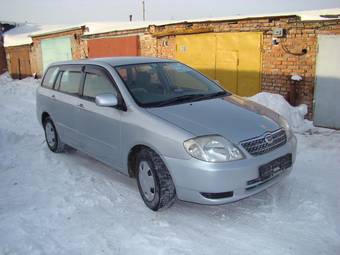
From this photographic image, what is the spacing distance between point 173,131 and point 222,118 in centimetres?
60

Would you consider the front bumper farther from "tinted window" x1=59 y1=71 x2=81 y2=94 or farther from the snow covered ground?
"tinted window" x1=59 y1=71 x2=81 y2=94

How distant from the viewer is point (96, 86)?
4965 mm

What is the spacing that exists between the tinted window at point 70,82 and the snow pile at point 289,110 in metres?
4.51

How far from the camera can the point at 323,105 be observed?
8172 millimetres

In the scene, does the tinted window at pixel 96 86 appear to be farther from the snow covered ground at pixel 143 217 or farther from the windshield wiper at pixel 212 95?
the snow covered ground at pixel 143 217

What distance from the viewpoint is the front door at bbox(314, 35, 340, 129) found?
7.89 metres

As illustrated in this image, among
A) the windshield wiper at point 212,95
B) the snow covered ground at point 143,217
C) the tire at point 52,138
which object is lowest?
the snow covered ground at point 143,217

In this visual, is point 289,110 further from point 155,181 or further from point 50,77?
point 155,181

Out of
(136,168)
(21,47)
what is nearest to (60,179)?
(136,168)

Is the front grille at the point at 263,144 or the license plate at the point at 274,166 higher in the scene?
the front grille at the point at 263,144

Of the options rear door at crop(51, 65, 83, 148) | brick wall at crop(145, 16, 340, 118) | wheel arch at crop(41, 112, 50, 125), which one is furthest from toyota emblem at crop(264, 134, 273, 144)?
brick wall at crop(145, 16, 340, 118)

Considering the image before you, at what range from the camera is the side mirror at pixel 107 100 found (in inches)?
167

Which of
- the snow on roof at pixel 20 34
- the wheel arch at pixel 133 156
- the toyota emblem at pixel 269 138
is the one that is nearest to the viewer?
the toyota emblem at pixel 269 138

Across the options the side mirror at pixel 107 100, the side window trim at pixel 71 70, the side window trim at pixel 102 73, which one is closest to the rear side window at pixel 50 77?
the side window trim at pixel 71 70
